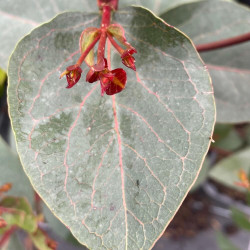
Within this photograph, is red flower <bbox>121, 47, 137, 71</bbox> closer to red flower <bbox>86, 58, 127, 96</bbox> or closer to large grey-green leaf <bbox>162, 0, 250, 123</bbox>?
red flower <bbox>86, 58, 127, 96</bbox>

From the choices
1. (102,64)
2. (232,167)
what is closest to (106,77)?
(102,64)

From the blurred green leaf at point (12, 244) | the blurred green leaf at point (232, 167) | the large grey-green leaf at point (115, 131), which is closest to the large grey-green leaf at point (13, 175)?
the blurred green leaf at point (12, 244)

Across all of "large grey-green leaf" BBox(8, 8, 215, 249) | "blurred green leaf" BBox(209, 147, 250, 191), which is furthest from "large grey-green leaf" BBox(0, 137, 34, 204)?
"blurred green leaf" BBox(209, 147, 250, 191)

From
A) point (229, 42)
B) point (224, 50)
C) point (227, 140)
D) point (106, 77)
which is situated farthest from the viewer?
point (227, 140)

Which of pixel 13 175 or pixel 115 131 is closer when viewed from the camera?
pixel 115 131

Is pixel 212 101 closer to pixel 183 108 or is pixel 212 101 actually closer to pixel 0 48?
pixel 183 108

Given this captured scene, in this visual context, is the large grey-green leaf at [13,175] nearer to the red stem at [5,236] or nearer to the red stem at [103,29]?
the red stem at [5,236]

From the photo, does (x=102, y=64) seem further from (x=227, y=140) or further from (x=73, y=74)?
(x=227, y=140)
